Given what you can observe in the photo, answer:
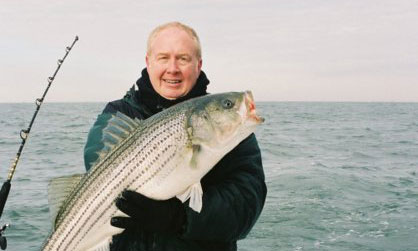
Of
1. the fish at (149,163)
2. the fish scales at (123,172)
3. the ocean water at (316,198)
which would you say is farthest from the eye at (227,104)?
the ocean water at (316,198)

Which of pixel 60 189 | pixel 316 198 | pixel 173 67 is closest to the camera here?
pixel 60 189

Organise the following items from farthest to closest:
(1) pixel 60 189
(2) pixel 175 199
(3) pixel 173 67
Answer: (3) pixel 173 67
(1) pixel 60 189
(2) pixel 175 199

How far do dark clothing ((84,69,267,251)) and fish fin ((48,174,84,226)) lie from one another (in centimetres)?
38

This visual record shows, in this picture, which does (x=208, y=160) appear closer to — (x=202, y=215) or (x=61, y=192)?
(x=202, y=215)

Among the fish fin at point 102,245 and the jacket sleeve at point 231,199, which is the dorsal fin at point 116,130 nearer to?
the fish fin at point 102,245

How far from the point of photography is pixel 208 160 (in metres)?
3.43

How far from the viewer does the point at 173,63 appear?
4172 mm

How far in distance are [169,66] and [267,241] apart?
728cm

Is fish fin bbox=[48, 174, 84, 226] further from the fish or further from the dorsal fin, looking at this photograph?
the dorsal fin

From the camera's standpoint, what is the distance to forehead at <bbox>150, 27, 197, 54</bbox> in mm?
4199

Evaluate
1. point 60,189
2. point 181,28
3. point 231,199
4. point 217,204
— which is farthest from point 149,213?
point 181,28

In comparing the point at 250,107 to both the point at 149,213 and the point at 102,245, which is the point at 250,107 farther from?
the point at 102,245

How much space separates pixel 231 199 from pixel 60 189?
4.44ft

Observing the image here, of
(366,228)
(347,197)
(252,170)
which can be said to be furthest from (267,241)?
(252,170)
